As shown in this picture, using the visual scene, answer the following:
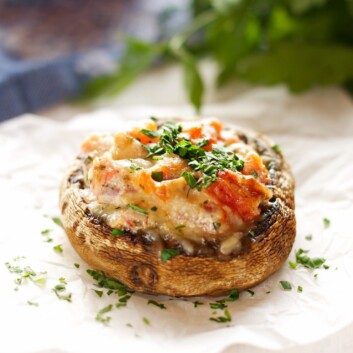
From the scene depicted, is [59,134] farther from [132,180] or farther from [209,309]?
[209,309]

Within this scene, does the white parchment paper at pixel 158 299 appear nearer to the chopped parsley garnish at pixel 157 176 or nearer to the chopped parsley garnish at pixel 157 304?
the chopped parsley garnish at pixel 157 304

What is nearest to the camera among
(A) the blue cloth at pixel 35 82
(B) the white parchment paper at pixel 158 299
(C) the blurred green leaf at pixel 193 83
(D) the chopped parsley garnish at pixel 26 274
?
(B) the white parchment paper at pixel 158 299

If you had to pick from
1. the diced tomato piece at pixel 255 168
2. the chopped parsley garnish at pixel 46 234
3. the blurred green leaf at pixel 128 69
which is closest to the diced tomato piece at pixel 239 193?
the diced tomato piece at pixel 255 168

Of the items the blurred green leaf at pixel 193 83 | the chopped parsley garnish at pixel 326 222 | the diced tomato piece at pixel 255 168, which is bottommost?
the chopped parsley garnish at pixel 326 222

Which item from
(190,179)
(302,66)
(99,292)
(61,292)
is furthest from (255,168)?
(302,66)

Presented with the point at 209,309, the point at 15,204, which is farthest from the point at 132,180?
the point at 15,204

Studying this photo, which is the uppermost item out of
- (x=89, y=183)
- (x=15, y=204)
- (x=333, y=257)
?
(x=89, y=183)
